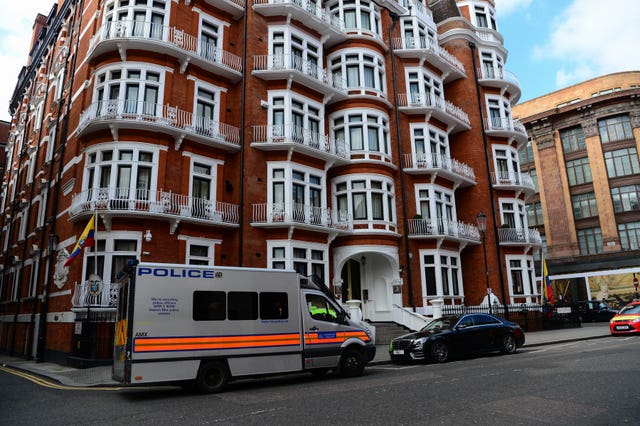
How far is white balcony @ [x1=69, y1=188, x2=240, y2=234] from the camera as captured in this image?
1655 centimetres

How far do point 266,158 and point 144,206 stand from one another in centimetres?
620

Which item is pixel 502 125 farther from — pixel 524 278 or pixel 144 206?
pixel 144 206

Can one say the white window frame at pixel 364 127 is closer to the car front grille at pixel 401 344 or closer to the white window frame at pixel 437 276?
the white window frame at pixel 437 276

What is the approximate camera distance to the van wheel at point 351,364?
11.9 meters

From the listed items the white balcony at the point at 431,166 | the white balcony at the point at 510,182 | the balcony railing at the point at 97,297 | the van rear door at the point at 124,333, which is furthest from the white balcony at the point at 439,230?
the van rear door at the point at 124,333

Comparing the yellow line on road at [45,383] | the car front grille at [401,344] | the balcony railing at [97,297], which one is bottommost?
the yellow line on road at [45,383]

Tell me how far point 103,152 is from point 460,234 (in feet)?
64.9

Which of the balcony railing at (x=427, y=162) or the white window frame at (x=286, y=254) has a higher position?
the balcony railing at (x=427, y=162)

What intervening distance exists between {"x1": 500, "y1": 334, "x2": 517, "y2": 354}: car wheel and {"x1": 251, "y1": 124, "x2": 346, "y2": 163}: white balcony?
1156cm

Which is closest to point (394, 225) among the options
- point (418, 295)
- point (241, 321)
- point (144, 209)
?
point (418, 295)

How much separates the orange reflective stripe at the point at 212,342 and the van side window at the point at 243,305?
0.50 metres

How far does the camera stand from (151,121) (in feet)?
58.5

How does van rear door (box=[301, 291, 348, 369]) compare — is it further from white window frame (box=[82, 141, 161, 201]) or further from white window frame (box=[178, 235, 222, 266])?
white window frame (box=[82, 141, 161, 201])

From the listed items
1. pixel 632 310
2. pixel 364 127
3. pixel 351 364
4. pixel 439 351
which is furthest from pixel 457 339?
pixel 364 127
